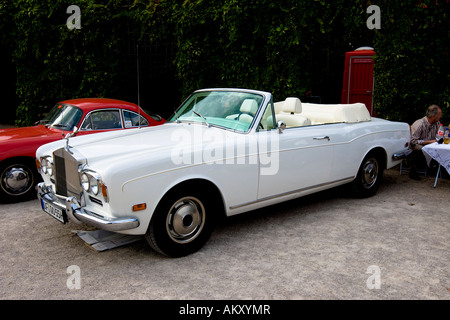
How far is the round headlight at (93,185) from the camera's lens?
3521 mm

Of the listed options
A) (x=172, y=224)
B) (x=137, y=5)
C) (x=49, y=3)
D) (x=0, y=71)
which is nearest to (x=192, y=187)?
(x=172, y=224)

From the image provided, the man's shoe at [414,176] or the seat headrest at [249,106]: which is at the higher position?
the seat headrest at [249,106]

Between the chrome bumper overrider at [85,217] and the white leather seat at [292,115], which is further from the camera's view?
the white leather seat at [292,115]

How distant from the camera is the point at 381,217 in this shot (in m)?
5.07

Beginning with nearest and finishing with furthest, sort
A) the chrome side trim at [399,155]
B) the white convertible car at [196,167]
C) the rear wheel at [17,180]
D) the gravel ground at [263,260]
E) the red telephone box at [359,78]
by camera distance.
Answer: the gravel ground at [263,260] < the white convertible car at [196,167] < the rear wheel at [17,180] < the chrome side trim at [399,155] < the red telephone box at [359,78]

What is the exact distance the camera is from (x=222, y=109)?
4789mm

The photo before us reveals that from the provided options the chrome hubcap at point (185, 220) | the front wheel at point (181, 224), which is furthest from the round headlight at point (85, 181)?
the chrome hubcap at point (185, 220)

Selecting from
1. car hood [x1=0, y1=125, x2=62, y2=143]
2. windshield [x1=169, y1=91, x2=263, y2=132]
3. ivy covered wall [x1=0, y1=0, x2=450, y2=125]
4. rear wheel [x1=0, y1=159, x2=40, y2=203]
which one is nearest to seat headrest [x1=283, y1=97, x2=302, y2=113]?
windshield [x1=169, y1=91, x2=263, y2=132]

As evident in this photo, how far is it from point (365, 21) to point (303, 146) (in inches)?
149

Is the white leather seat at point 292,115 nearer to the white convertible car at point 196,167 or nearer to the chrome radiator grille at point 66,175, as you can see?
the white convertible car at point 196,167

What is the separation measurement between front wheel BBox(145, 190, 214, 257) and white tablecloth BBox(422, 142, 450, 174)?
12.7 ft

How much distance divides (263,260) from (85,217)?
169 centimetres

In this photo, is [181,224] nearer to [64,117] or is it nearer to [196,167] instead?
[196,167]

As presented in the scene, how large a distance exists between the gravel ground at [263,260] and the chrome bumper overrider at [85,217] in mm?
476
